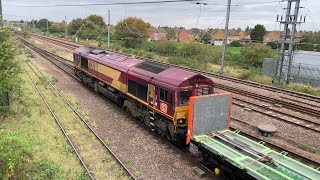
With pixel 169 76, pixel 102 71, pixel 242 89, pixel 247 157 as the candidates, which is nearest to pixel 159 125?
pixel 169 76

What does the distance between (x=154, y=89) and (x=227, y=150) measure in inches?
203

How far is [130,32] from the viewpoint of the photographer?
70.7 meters

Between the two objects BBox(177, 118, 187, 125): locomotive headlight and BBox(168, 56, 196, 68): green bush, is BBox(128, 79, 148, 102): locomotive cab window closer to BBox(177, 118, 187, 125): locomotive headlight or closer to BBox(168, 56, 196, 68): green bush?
BBox(177, 118, 187, 125): locomotive headlight

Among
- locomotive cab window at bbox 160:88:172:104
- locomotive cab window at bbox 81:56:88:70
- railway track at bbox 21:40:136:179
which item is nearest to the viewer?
railway track at bbox 21:40:136:179

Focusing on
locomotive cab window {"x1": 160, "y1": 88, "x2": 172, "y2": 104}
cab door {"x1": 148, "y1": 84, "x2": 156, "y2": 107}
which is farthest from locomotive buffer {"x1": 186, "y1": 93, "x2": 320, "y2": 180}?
cab door {"x1": 148, "y1": 84, "x2": 156, "y2": 107}

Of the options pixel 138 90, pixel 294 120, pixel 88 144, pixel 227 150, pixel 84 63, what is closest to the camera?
pixel 227 150

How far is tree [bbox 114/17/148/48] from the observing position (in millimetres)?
69500

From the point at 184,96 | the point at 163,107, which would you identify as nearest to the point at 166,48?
the point at 163,107

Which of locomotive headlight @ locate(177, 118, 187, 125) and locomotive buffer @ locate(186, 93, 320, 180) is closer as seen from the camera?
locomotive buffer @ locate(186, 93, 320, 180)

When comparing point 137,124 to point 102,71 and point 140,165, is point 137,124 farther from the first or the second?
point 102,71

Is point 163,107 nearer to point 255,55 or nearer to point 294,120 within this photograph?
point 294,120

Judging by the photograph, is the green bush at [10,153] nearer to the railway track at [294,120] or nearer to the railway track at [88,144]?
the railway track at [88,144]

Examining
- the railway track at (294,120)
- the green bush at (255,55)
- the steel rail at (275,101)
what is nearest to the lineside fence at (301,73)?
the steel rail at (275,101)

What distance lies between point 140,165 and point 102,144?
8.91 feet
